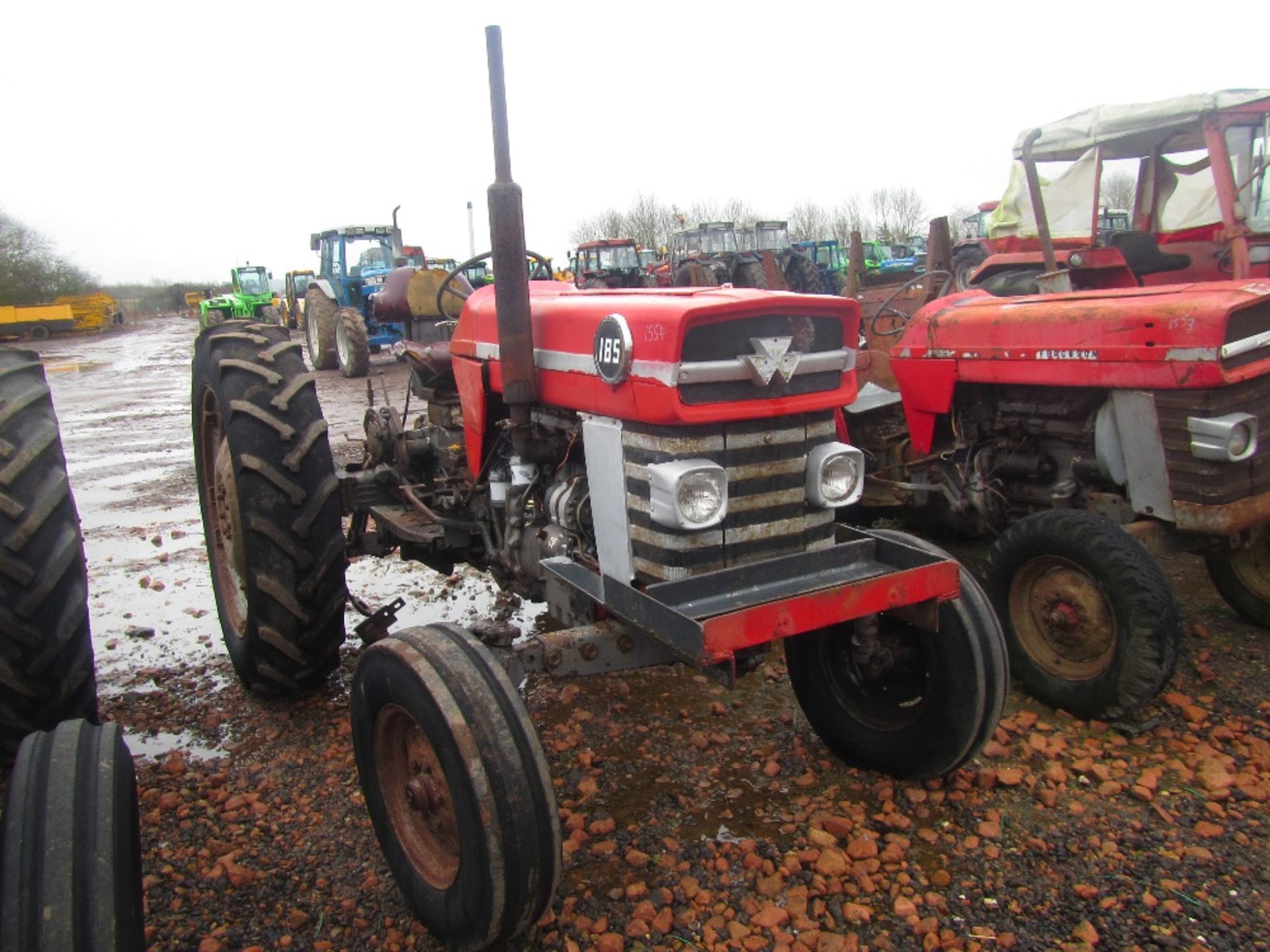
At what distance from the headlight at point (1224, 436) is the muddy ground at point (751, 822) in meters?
0.86

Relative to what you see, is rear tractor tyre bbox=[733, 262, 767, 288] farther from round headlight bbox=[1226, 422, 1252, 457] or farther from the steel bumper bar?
the steel bumper bar

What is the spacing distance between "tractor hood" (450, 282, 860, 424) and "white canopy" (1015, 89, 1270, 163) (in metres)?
3.24

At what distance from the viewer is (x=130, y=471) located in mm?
8164

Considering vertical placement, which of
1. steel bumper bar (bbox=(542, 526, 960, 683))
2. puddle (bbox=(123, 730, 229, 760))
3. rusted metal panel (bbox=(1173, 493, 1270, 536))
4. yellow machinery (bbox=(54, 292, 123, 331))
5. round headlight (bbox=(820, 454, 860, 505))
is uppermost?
yellow machinery (bbox=(54, 292, 123, 331))

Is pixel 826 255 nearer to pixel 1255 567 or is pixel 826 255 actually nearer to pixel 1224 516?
pixel 1255 567

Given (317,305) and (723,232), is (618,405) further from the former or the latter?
(723,232)

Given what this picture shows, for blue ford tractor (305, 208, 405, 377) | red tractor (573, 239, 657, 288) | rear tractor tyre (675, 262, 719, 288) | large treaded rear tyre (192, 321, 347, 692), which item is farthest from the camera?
red tractor (573, 239, 657, 288)

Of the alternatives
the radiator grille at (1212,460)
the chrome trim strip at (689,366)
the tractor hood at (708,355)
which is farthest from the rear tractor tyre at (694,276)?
the tractor hood at (708,355)

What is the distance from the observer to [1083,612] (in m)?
3.40

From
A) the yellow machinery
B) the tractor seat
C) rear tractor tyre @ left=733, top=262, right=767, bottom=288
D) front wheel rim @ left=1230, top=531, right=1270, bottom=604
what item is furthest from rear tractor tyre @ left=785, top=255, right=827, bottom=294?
the yellow machinery

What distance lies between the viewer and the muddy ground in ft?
7.72

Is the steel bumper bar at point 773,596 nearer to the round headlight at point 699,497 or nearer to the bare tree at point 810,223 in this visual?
the round headlight at point 699,497

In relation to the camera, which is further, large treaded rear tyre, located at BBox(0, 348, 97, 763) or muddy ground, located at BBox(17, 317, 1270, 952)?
large treaded rear tyre, located at BBox(0, 348, 97, 763)

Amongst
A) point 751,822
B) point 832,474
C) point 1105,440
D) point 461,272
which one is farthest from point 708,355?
point 1105,440
